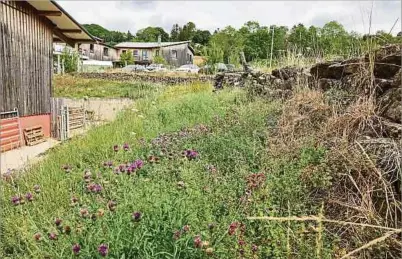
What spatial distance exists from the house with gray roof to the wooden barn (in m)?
41.7

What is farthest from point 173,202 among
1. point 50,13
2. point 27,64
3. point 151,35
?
point 151,35

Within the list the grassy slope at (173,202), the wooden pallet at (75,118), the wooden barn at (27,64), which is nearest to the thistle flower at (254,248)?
the grassy slope at (173,202)

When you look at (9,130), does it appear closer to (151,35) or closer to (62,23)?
(62,23)

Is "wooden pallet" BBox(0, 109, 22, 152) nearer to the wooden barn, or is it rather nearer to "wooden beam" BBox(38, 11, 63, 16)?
the wooden barn

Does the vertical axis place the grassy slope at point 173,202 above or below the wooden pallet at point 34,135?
above

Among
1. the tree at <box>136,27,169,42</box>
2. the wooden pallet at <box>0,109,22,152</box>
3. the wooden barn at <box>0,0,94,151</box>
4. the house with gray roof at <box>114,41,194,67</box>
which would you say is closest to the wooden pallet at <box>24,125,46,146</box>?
the wooden barn at <box>0,0,94,151</box>

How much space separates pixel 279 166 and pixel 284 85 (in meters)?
3.56

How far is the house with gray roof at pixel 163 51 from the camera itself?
54.0 m

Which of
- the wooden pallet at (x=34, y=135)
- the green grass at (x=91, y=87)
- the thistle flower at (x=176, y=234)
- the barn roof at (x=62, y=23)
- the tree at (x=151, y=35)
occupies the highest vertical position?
the tree at (x=151, y=35)

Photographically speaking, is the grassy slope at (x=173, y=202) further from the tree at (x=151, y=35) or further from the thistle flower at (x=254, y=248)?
the tree at (x=151, y=35)

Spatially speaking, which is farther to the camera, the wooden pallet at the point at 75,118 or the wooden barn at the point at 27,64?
the wooden pallet at the point at 75,118

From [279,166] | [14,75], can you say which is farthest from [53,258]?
[14,75]

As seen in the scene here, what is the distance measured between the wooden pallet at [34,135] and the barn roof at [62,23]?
3.30m

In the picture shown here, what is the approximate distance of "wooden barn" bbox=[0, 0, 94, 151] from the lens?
9672 mm
